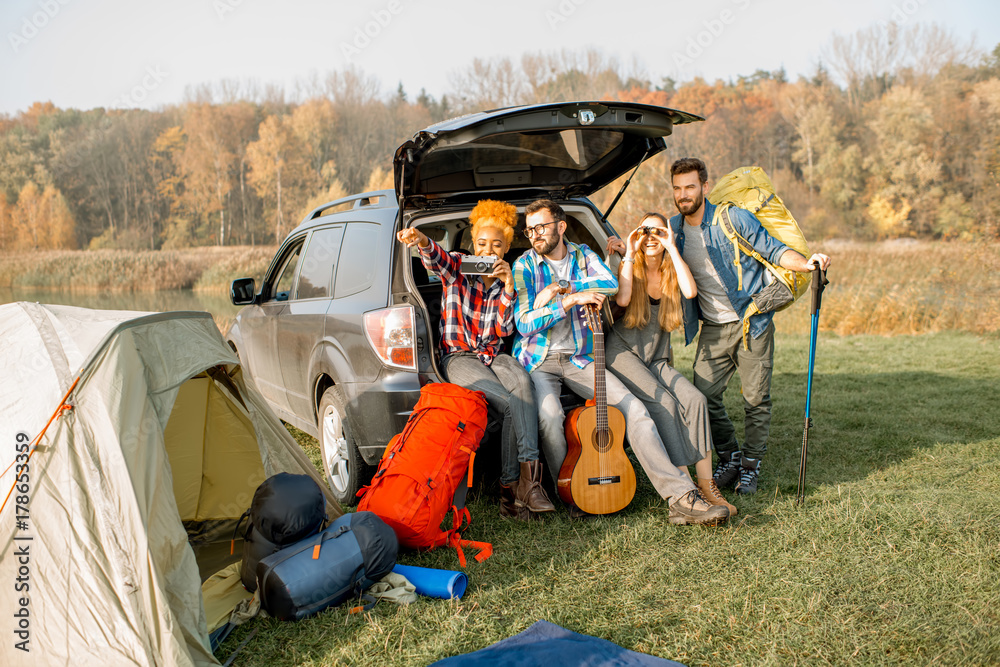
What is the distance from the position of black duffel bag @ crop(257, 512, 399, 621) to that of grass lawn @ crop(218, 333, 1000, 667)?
90 mm

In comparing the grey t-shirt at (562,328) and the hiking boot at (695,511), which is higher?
the grey t-shirt at (562,328)

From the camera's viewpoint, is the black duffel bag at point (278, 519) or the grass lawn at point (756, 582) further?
the black duffel bag at point (278, 519)

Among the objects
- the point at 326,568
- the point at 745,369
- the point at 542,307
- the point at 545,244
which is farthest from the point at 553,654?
the point at 745,369

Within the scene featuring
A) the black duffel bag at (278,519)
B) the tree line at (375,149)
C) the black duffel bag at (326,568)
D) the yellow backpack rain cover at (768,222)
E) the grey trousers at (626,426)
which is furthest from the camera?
the tree line at (375,149)

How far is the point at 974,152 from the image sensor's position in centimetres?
3544

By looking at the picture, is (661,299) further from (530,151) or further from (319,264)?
(319,264)

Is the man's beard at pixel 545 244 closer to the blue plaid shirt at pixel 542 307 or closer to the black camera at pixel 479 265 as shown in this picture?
the blue plaid shirt at pixel 542 307

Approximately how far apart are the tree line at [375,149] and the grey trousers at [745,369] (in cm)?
2993

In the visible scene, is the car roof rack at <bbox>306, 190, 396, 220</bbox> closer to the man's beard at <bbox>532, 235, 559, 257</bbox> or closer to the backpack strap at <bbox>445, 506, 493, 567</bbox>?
the man's beard at <bbox>532, 235, 559, 257</bbox>

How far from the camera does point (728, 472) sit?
433 cm

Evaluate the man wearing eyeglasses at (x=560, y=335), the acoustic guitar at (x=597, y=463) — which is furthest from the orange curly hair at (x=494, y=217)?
the acoustic guitar at (x=597, y=463)

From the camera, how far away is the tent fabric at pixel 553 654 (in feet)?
7.59

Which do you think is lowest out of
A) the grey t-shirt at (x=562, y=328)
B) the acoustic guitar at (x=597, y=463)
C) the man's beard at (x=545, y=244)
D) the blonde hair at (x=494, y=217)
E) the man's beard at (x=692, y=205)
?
the acoustic guitar at (x=597, y=463)

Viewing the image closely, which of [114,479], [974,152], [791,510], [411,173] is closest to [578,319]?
[411,173]
